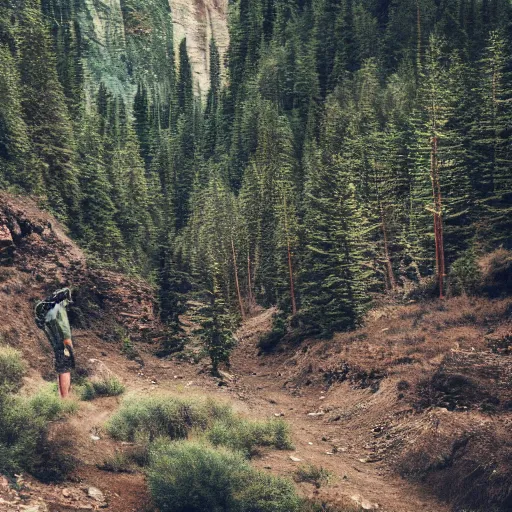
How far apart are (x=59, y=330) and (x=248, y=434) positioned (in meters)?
7.04

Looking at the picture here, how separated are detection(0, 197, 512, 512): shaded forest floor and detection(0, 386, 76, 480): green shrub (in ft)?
1.41

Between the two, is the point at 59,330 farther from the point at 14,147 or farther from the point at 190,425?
the point at 14,147

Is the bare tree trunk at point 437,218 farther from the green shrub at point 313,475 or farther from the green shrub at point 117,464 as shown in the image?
the green shrub at point 117,464

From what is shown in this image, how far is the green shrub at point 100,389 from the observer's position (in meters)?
22.2

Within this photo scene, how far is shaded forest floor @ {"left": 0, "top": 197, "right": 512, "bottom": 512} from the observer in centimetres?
1597

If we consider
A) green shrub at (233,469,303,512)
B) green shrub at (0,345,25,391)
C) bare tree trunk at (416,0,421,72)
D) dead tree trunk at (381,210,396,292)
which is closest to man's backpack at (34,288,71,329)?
green shrub at (0,345,25,391)

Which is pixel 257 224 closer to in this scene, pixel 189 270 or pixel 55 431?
pixel 189 270

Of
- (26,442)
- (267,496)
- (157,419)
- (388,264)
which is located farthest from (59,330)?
(388,264)

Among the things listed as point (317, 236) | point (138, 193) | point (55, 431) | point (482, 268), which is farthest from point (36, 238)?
point (138, 193)

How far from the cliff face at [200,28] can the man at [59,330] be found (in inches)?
4739

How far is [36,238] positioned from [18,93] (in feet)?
57.7

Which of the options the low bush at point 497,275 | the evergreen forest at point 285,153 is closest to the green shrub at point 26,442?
the evergreen forest at point 285,153

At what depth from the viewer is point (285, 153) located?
78000 millimetres

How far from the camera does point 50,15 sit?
382ft
